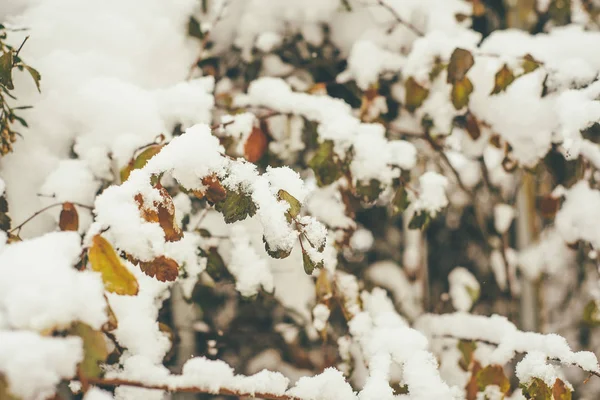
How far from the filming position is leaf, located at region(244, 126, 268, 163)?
100 cm

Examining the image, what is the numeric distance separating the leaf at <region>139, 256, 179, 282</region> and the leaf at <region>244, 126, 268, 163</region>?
0.40m

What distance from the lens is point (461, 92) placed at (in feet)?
3.35

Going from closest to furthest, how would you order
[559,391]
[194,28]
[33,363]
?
[33,363], [559,391], [194,28]

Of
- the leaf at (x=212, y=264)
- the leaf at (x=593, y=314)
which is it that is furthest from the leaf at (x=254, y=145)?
the leaf at (x=593, y=314)

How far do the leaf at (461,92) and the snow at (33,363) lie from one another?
0.92 metres

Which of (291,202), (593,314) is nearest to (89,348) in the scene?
(291,202)

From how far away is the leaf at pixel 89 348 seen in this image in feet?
1.65

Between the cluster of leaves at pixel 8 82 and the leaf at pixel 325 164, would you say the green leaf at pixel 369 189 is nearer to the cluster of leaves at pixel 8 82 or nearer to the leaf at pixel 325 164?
the leaf at pixel 325 164

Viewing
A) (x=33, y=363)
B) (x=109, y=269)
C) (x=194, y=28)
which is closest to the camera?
(x=33, y=363)

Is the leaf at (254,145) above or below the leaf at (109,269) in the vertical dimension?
above

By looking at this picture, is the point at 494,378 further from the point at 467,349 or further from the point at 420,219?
the point at 420,219

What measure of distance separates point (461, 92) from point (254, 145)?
50 cm

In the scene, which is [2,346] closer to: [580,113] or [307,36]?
[580,113]

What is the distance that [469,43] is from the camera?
1.10 meters
